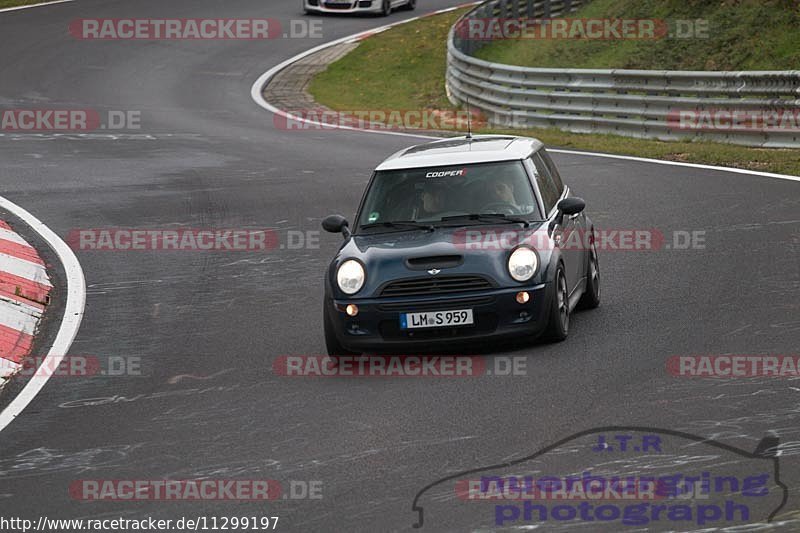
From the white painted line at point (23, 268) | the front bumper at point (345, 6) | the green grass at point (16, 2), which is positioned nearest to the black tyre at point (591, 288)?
the white painted line at point (23, 268)

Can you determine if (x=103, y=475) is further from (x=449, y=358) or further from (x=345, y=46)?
(x=345, y=46)

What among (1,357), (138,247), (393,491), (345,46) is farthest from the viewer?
(345,46)

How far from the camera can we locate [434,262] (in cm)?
970

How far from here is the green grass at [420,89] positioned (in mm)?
19391

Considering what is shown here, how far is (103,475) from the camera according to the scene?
746 centimetres

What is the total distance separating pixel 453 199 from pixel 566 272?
3.40 ft

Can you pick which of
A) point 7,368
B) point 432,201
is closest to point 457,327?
point 432,201

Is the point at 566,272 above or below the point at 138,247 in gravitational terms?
above

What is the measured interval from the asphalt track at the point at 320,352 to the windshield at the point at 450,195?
106cm

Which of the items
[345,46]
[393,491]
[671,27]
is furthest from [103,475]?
[345,46]

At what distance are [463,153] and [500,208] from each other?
27.2 inches

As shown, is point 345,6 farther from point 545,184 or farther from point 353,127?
point 545,184

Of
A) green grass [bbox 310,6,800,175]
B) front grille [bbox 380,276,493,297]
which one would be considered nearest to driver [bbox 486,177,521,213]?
front grille [bbox 380,276,493,297]

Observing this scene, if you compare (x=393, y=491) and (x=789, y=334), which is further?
(x=789, y=334)
